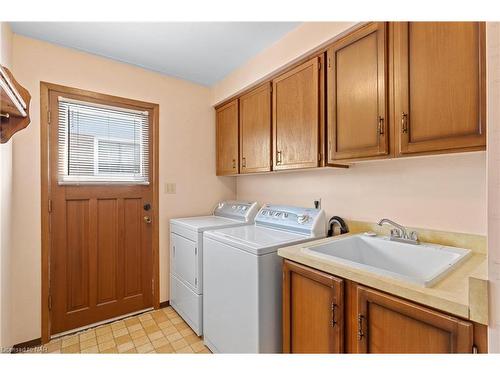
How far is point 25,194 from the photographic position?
1817 mm

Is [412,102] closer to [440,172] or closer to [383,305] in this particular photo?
[440,172]

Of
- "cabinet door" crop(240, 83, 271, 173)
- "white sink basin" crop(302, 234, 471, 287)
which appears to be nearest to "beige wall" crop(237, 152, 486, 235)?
"white sink basin" crop(302, 234, 471, 287)

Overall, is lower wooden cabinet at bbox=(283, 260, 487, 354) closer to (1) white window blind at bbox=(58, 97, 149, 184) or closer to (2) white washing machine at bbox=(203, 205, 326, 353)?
(2) white washing machine at bbox=(203, 205, 326, 353)

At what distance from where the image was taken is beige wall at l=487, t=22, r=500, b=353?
56 centimetres

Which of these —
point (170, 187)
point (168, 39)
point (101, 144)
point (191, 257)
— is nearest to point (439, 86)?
point (168, 39)

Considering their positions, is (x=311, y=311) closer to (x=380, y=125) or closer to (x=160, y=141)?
(x=380, y=125)

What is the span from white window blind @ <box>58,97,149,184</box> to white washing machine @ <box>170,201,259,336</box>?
68 centimetres

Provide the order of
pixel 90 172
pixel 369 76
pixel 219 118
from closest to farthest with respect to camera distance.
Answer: pixel 369 76 → pixel 90 172 → pixel 219 118

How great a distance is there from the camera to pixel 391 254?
1428 millimetres

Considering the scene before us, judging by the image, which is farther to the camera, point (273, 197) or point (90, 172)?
point (273, 197)

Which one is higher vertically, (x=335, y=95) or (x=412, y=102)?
(x=335, y=95)
